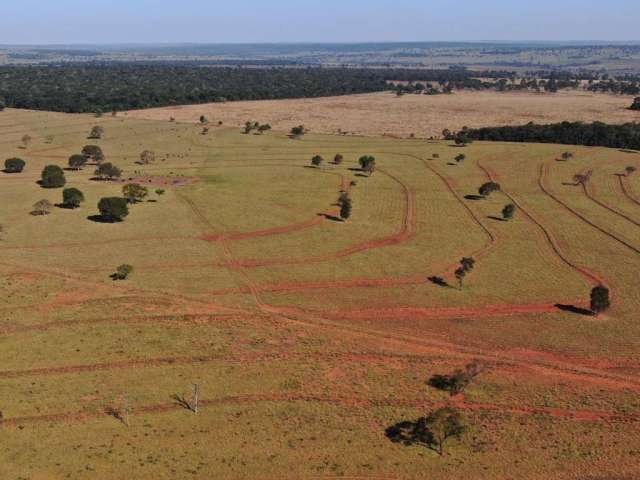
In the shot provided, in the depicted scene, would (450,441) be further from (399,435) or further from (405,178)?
(405,178)

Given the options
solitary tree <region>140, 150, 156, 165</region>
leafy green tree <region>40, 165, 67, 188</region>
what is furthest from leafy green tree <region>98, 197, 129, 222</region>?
solitary tree <region>140, 150, 156, 165</region>

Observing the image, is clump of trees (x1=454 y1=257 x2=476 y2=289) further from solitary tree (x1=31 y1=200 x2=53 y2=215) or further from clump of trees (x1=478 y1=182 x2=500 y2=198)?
solitary tree (x1=31 y1=200 x2=53 y2=215)

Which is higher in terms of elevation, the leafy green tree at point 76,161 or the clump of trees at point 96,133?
the clump of trees at point 96,133

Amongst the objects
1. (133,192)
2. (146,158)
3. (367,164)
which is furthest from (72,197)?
(367,164)

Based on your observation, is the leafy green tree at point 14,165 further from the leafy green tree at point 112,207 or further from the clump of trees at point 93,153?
the leafy green tree at point 112,207

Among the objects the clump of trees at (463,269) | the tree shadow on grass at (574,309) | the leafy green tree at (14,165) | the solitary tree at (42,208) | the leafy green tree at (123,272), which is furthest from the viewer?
the leafy green tree at (14,165)

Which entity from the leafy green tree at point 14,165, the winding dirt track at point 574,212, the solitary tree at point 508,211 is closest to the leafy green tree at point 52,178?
the leafy green tree at point 14,165

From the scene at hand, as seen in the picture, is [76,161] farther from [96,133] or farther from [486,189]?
[486,189]
